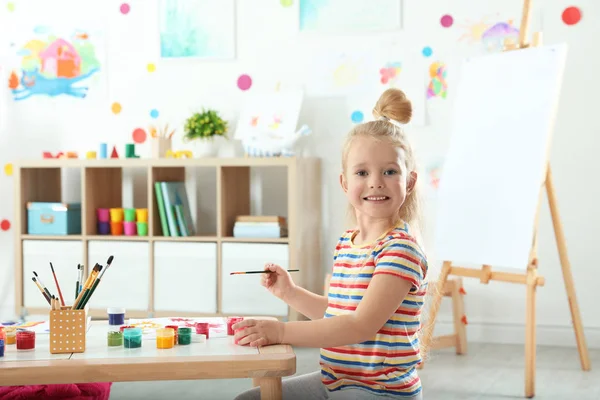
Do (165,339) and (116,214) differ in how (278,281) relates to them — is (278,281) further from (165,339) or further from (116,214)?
(116,214)

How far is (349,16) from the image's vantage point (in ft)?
12.8

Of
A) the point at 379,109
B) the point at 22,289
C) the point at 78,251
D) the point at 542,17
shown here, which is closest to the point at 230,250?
the point at 78,251

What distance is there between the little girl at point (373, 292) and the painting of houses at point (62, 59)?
114 inches

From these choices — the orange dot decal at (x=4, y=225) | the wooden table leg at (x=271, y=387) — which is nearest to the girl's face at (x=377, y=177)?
the wooden table leg at (x=271, y=387)

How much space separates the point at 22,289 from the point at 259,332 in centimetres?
274

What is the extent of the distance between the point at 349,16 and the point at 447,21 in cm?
47

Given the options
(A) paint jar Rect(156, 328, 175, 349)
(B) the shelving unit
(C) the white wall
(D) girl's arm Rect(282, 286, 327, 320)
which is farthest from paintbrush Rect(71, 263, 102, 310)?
(C) the white wall

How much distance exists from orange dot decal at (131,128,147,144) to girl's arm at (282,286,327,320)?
2.58 metres

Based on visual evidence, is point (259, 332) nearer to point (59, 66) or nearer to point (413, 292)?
point (413, 292)

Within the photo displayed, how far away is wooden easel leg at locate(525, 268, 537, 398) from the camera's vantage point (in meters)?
2.79

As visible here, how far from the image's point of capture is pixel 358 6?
389cm

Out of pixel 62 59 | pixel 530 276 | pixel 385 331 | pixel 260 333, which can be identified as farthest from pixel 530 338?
pixel 62 59

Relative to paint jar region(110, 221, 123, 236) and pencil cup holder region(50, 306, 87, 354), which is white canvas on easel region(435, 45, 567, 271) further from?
pencil cup holder region(50, 306, 87, 354)

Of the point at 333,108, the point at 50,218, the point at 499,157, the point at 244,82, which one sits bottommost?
the point at 50,218
